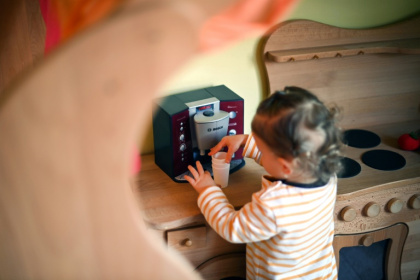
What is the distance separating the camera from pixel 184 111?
1.43 meters

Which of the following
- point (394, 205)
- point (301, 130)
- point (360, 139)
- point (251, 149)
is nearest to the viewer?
point (301, 130)

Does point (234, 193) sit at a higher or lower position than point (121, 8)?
lower

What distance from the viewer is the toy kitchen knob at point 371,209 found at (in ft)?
5.06

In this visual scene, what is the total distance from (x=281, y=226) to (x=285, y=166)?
152mm

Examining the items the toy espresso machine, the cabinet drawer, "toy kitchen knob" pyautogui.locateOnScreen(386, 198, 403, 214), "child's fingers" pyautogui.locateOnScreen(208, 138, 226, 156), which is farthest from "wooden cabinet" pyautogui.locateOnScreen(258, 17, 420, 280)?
the cabinet drawer

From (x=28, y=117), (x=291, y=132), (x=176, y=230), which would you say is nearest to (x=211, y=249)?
(x=176, y=230)

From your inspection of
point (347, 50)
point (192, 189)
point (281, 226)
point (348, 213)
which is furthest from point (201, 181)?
point (347, 50)

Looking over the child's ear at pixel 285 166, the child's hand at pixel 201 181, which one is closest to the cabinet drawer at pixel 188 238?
the child's hand at pixel 201 181

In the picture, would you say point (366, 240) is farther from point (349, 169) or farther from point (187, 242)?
point (187, 242)

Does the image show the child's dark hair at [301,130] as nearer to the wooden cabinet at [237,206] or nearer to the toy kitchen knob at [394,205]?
the wooden cabinet at [237,206]

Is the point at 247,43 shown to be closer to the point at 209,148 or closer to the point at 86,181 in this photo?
the point at 209,148

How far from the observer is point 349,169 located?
1.60 m

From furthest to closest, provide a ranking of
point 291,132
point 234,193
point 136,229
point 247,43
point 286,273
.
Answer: point 247,43 < point 234,193 < point 286,273 < point 291,132 < point 136,229

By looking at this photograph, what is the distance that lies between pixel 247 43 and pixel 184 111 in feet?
1.24
